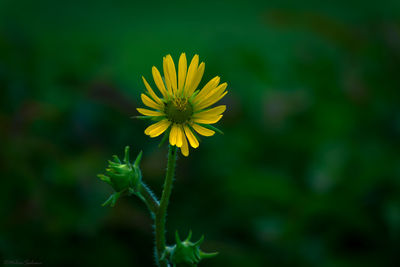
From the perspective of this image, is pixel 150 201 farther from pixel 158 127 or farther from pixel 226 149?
pixel 226 149

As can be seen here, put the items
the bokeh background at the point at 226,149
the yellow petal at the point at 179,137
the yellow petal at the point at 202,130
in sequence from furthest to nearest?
the bokeh background at the point at 226,149 → the yellow petal at the point at 202,130 → the yellow petal at the point at 179,137

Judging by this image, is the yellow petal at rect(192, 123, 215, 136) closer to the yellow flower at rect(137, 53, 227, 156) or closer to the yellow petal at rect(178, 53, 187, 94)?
the yellow flower at rect(137, 53, 227, 156)

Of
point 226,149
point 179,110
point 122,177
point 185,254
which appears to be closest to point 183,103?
point 179,110

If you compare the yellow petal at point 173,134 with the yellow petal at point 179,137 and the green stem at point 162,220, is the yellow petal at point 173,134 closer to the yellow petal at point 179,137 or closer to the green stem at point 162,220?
the yellow petal at point 179,137

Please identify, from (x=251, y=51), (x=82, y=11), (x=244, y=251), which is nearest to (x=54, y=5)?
(x=82, y=11)

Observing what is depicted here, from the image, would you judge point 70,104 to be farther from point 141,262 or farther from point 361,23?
point 361,23

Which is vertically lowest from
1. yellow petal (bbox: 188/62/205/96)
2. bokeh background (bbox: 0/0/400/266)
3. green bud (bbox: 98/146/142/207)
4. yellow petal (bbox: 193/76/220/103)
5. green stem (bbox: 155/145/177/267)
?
green stem (bbox: 155/145/177/267)

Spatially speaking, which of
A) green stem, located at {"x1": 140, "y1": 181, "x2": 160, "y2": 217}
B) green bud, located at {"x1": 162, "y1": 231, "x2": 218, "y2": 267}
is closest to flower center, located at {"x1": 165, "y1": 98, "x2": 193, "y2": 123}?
green stem, located at {"x1": 140, "y1": 181, "x2": 160, "y2": 217}

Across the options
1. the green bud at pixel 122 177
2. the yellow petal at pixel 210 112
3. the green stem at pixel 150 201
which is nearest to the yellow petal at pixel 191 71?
the yellow petal at pixel 210 112
